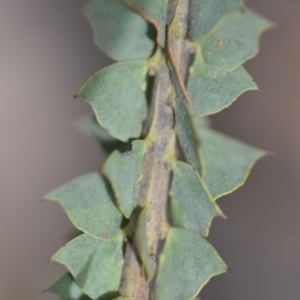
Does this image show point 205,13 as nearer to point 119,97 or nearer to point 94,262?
point 119,97

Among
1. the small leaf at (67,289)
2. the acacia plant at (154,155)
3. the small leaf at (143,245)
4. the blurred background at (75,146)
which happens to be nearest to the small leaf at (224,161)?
Result: the acacia plant at (154,155)

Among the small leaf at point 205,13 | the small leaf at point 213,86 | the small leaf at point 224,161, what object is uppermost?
the small leaf at point 205,13

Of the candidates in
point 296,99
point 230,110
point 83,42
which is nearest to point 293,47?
point 296,99

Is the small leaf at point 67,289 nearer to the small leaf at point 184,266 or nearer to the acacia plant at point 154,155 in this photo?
the acacia plant at point 154,155

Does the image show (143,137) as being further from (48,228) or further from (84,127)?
(48,228)

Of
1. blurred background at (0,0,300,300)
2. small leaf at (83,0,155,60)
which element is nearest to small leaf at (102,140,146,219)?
small leaf at (83,0,155,60)

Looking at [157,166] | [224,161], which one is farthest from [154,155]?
[224,161]
